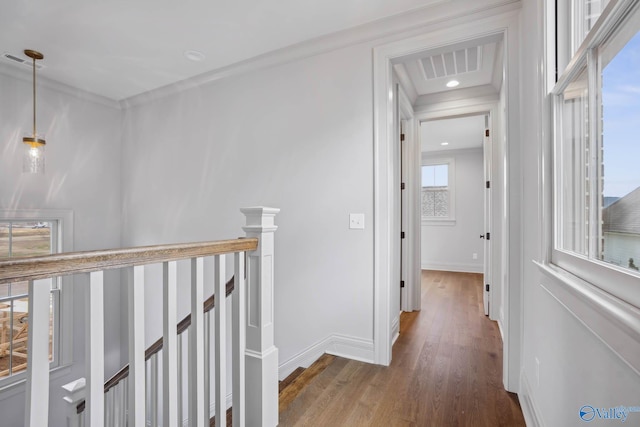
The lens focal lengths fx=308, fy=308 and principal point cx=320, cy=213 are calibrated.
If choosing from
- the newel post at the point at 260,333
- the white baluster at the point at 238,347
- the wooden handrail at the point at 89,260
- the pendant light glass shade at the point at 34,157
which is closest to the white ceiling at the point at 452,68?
the newel post at the point at 260,333

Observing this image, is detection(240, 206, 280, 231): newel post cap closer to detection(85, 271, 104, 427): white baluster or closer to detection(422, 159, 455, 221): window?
detection(85, 271, 104, 427): white baluster

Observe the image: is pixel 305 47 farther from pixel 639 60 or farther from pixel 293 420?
pixel 293 420

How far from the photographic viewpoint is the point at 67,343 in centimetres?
343

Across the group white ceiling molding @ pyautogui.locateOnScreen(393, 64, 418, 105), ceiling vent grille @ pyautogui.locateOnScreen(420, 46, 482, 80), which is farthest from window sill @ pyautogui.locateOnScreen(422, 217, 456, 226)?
ceiling vent grille @ pyautogui.locateOnScreen(420, 46, 482, 80)

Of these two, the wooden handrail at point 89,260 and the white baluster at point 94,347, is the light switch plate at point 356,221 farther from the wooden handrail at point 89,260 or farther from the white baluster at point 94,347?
the white baluster at point 94,347

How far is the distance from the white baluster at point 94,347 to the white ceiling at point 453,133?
13.6 feet

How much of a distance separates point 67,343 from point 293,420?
3228 mm

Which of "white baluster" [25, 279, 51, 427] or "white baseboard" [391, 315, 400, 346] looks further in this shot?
"white baseboard" [391, 315, 400, 346]

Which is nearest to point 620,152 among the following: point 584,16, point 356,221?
point 584,16

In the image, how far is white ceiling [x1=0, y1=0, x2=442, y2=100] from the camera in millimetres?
2189

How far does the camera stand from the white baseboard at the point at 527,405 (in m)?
1.42

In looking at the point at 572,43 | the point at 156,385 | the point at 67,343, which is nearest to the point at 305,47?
the point at 572,43

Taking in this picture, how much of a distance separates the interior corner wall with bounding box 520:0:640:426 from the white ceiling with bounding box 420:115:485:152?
8.53ft

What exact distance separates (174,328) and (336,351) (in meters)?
1.63
